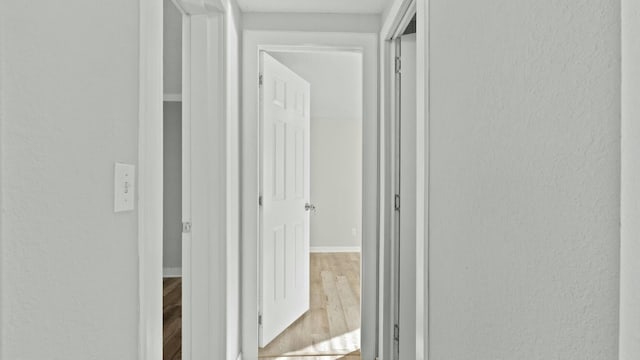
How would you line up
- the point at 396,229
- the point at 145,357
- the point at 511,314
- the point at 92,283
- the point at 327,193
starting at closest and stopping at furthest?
1. the point at 92,283
2. the point at 511,314
3. the point at 145,357
4. the point at 396,229
5. the point at 327,193

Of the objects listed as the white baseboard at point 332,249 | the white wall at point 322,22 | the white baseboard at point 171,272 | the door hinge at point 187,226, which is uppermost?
the white wall at point 322,22

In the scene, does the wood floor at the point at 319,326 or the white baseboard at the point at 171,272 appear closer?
the wood floor at the point at 319,326

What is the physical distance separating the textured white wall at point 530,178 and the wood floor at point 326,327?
172 centimetres

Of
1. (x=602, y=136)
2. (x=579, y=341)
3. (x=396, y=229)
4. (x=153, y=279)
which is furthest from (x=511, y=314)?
(x=396, y=229)

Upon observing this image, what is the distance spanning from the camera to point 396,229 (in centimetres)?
264

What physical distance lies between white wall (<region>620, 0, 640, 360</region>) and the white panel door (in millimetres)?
2410

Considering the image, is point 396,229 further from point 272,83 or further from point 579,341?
point 579,341

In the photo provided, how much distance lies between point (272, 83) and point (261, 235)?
1038mm

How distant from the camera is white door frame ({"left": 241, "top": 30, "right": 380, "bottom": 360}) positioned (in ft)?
9.20

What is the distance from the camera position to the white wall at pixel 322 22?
2.82m

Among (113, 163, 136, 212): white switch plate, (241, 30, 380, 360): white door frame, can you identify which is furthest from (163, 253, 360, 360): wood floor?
(113, 163, 136, 212): white switch plate

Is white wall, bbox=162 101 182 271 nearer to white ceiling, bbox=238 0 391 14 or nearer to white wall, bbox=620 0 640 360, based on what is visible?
white ceiling, bbox=238 0 391 14

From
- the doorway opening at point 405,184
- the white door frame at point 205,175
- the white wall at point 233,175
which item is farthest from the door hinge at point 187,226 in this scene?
the doorway opening at point 405,184

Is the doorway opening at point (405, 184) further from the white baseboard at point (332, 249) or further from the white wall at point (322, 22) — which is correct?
the white baseboard at point (332, 249)
